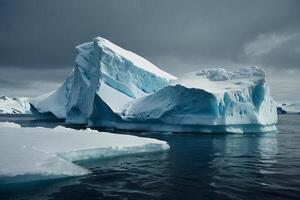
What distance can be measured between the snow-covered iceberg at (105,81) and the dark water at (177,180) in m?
19.2

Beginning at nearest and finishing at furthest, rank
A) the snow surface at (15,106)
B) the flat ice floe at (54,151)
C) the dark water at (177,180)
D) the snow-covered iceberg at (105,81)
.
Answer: the dark water at (177,180) < the flat ice floe at (54,151) < the snow-covered iceberg at (105,81) < the snow surface at (15,106)

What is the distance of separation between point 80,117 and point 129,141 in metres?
27.6

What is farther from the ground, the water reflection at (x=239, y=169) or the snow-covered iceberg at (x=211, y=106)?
the snow-covered iceberg at (x=211, y=106)

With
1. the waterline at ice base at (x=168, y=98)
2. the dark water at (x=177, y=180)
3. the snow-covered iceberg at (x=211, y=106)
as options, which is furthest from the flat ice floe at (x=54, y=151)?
the waterline at ice base at (x=168, y=98)

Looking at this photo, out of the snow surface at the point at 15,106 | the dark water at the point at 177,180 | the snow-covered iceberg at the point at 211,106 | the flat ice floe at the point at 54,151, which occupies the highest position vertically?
the snow surface at the point at 15,106

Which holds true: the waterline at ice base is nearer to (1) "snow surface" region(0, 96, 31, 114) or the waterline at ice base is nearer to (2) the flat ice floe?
(2) the flat ice floe

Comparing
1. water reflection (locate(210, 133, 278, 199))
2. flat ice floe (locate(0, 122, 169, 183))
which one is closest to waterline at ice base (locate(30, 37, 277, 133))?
water reflection (locate(210, 133, 278, 199))

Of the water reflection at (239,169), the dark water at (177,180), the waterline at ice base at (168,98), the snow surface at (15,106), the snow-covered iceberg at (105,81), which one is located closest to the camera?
the dark water at (177,180)

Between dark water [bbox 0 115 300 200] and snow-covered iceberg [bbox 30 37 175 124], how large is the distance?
19232 mm

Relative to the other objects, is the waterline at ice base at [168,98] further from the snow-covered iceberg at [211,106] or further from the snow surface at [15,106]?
the snow surface at [15,106]

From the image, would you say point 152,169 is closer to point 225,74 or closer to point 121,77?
point 225,74

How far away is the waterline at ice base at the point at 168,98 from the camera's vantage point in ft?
87.2

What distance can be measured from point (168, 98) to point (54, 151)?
734 inches

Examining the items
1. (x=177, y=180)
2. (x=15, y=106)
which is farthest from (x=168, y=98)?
(x=15, y=106)
